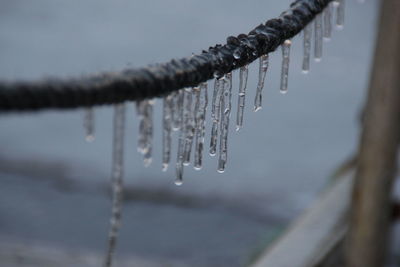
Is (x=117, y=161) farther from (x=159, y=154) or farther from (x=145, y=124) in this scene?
(x=159, y=154)

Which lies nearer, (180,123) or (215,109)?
(180,123)

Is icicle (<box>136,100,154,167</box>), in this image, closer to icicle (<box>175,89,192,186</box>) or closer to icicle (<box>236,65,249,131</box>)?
icicle (<box>175,89,192,186</box>)

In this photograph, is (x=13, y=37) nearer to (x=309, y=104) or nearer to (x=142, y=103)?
(x=309, y=104)

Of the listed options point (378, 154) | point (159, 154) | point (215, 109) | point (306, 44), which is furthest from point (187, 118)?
point (159, 154)

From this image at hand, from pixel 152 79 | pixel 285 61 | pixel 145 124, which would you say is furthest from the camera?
pixel 285 61

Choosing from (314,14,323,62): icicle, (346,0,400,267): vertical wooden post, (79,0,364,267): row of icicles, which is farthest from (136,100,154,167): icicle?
(346,0,400,267): vertical wooden post

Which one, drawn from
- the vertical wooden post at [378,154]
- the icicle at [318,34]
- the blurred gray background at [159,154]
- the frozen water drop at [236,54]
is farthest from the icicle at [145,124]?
the blurred gray background at [159,154]
